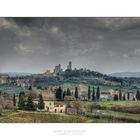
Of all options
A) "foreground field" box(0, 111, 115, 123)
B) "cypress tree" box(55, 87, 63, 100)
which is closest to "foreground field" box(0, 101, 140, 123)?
"foreground field" box(0, 111, 115, 123)

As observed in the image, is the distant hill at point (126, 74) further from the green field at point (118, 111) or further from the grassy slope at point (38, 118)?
the grassy slope at point (38, 118)

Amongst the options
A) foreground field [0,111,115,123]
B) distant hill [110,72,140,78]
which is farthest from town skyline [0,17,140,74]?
foreground field [0,111,115,123]

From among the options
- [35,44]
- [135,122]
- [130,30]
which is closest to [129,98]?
[135,122]

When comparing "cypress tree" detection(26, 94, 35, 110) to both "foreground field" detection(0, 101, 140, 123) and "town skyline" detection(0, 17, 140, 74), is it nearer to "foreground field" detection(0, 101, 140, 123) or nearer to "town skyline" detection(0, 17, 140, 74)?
"foreground field" detection(0, 101, 140, 123)

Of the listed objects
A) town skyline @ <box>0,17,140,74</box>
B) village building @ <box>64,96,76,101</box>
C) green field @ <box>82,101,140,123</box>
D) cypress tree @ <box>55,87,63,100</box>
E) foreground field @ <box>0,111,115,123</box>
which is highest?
town skyline @ <box>0,17,140,74</box>

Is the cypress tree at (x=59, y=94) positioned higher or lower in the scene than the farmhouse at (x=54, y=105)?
higher

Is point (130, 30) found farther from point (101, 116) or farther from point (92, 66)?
point (101, 116)

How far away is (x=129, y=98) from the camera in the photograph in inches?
208

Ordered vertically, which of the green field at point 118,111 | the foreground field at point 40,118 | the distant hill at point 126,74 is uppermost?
the distant hill at point 126,74

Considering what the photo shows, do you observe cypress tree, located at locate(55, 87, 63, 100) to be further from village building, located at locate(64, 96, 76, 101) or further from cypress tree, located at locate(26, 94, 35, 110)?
cypress tree, located at locate(26, 94, 35, 110)

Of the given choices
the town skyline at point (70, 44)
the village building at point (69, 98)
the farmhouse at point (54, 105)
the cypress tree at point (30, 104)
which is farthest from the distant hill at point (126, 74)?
the cypress tree at point (30, 104)

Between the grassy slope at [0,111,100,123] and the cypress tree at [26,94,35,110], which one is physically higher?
the cypress tree at [26,94,35,110]
